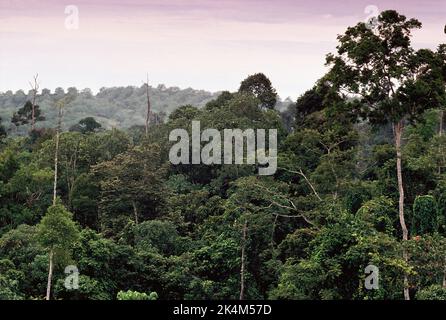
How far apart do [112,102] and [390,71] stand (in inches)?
2954

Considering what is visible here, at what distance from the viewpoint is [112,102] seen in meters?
85.2

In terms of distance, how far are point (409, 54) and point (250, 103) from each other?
13.0 meters

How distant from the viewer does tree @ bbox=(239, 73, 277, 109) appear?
101ft

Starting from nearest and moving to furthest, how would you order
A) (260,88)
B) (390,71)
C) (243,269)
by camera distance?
1. (390,71)
2. (243,269)
3. (260,88)

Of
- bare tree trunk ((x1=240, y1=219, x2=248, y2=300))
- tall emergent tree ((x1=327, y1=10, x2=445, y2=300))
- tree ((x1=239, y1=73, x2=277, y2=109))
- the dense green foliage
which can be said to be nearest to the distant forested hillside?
tree ((x1=239, y1=73, x2=277, y2=109))

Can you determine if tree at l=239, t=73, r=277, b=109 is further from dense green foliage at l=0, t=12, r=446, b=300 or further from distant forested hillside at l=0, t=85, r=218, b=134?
distant forested hillside at l=0, t=85, r=218, b=134

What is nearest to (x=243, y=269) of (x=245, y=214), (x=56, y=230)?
(x=245, y=214)

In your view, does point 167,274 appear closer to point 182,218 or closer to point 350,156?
point 182,218

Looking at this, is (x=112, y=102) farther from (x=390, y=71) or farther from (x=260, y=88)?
(x=390, y=71)

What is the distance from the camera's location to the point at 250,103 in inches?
1013

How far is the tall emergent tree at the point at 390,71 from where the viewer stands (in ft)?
42.5

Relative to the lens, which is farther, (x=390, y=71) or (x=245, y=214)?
(x=245, y=214)
